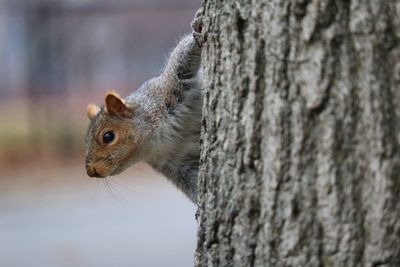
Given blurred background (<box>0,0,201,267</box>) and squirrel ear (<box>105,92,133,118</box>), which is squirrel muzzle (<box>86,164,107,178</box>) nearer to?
squirrel ear (<box>105,92,133,118</box>)

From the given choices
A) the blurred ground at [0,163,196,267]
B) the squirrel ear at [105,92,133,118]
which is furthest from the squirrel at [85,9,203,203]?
the blurred ground at [0,163,196,267]

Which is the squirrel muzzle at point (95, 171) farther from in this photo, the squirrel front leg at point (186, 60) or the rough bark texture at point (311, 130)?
the rough bark texture at point (311, 130)

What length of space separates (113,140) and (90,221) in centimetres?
543

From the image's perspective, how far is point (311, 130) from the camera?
2365 mm

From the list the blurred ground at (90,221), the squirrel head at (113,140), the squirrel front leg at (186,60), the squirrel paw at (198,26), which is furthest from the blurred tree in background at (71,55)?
the squirrel paw at (198,26)

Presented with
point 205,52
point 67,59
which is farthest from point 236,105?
point 67,59

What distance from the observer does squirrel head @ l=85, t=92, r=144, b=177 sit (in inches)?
162

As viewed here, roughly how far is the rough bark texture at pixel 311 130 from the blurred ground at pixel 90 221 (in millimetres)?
4674

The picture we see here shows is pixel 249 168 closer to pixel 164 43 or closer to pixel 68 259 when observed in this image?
pixel 68 259

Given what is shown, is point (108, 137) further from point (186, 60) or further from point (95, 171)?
point (186, 60)

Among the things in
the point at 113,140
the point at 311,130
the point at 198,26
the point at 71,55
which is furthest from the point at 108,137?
the point at 71,55

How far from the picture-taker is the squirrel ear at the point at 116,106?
4.15 m

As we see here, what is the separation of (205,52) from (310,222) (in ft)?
2.09

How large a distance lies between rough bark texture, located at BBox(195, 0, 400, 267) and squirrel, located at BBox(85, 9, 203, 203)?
1.36 metres
